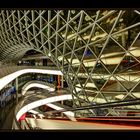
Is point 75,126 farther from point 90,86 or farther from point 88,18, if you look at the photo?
point 90,86

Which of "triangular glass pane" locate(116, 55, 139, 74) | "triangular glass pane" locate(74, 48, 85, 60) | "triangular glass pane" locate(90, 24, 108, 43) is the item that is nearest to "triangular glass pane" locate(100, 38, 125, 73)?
"triangular glass pane" locate(116, 55, 139, 74)

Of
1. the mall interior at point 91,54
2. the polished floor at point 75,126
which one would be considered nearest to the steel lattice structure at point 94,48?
the mall interior at point 91,54

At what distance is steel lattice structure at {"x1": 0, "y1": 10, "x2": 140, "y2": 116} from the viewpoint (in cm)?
1767

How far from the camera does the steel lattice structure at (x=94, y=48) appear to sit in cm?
1767

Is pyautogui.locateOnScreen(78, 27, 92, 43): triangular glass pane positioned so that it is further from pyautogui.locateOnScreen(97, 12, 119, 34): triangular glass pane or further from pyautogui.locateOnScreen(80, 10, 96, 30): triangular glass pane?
pyautogui.locateOnScreen(97, 12, 119, 34): triangular glass pane

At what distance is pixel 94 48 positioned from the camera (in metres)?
21.2

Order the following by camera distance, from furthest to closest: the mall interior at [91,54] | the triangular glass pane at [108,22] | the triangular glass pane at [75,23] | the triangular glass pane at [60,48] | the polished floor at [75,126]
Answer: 1. the triangular glass pane at [60,48]
2. the triangular glass pane at [75,23]
3. the triangular glass pane at [108,22]
4. the mall interior at [91,54]
5. the polished floor at [75,126]

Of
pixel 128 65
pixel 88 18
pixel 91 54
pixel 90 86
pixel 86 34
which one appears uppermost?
pixel 88 18

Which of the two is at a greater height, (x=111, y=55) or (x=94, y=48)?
(x=94, y=48)

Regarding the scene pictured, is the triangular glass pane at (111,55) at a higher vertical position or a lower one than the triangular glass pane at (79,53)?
lower

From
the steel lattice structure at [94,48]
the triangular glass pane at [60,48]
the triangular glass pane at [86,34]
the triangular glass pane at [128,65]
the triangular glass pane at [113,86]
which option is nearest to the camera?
the steel lattice structure at [94,48]

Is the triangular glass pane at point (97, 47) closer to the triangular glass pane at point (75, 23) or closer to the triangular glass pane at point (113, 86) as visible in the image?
the triangular glass pane at point (75, 23)

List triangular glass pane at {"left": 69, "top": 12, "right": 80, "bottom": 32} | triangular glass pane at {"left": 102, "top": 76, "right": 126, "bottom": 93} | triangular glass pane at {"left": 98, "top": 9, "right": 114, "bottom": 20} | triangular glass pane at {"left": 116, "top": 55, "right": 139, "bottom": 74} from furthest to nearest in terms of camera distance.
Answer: triangular glass pane at {"left": 69, "top": 12, "right": 80, "bottom": 32} < triangular glass pane at {"left": 102, "top": 76, "right": 126, "bottom": 93} < triangular glass pane at {"left": 116, "top": 55, "right": 139, "bottom": 74} < triangular glass pane at {"left": 98, "top": 9, "right": 114, "bottom": 20}

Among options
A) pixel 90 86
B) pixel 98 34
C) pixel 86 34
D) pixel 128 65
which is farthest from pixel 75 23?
pixel 90 86
